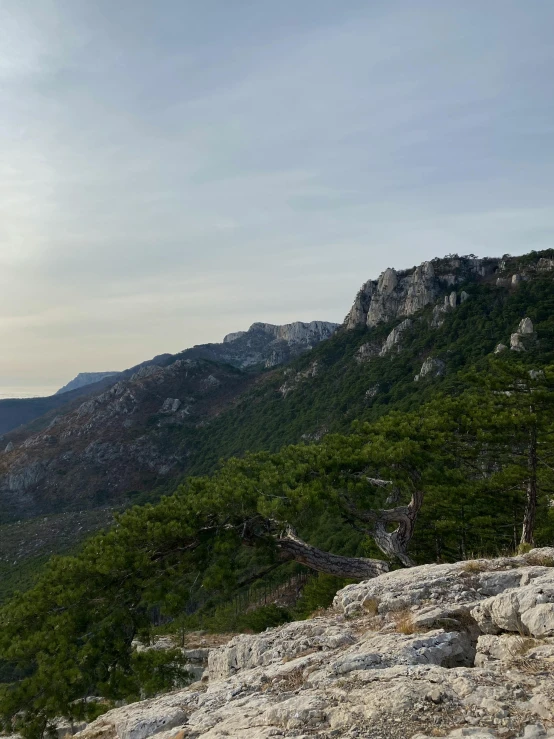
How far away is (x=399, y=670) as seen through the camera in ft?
14.5

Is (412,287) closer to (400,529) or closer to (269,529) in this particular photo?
(400,529)

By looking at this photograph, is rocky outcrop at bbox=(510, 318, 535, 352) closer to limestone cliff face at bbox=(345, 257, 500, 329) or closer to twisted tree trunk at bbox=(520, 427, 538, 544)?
limestone cliff face at bbox=(345, 257, 500, 329)

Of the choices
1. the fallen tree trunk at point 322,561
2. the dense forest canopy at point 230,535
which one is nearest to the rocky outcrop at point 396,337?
the dense forest canopy at point 230,535

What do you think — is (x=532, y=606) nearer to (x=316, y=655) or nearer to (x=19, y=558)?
(x=316, y=655)

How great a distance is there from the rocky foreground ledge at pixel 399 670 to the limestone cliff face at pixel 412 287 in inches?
3802

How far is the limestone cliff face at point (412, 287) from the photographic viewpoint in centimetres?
10525

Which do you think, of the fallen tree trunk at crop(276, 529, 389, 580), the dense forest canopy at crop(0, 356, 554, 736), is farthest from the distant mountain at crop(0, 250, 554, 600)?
the fallen tree trunk at crop(276, 529, 389, 580)

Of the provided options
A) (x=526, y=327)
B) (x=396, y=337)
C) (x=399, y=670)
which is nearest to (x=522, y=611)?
(x=399, y=670)

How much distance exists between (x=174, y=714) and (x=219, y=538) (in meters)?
5.62

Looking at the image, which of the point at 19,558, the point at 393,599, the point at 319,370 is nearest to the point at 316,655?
the point at 393,599

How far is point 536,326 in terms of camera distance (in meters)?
66.0

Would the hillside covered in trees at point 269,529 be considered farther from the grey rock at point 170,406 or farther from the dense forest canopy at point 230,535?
the grey rock at point 170,406

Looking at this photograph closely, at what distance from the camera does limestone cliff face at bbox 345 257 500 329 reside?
105m

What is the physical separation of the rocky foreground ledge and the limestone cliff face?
3802 inches
